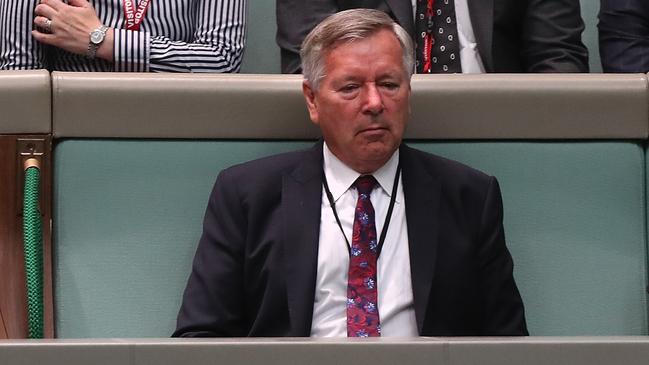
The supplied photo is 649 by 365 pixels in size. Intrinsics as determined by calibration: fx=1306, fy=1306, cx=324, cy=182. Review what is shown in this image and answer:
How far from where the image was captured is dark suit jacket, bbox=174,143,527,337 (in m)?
1.99

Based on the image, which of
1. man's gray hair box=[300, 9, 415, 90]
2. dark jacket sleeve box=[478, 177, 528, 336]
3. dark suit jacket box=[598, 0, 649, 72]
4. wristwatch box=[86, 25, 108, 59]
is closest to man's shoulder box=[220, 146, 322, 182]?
man's gray hair box=[300, 9, 415, 90]

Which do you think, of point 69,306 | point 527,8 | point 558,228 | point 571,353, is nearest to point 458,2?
point 527,8

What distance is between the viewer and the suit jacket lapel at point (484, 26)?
2467 millimetres

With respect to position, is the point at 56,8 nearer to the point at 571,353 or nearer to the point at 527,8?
the point at 527,8

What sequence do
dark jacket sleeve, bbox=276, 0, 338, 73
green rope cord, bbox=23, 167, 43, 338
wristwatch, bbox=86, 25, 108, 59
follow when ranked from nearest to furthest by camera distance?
1. green rope cord, bbox=23, 167, 43, 338
2. wristwatch, bbox=86, 25, 108, 59
3. dark jacket sleeve, bbox=276, 0, 338, 73

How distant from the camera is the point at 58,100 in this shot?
2123 mm

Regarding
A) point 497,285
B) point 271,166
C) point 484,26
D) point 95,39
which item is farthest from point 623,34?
point 95,39

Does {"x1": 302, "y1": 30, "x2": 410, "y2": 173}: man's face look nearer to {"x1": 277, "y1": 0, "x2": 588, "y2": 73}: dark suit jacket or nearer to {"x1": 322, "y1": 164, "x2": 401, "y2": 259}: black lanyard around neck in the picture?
{"x1": 322, "y1": 164, "x2": 401, "y2": 259}: black lanyard around neck

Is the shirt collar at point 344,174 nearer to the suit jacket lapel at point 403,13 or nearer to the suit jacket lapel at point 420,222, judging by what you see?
the suit jacket lapel at point 420,222

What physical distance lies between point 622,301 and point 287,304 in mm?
588

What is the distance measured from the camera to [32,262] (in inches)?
81.4

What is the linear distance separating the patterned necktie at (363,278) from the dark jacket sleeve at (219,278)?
177mm

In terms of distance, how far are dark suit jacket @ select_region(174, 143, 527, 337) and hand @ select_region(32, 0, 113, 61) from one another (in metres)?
0.44

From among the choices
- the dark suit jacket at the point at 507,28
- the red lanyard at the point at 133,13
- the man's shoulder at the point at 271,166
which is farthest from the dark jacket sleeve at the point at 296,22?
the man's shoulder at the point at 271,166
